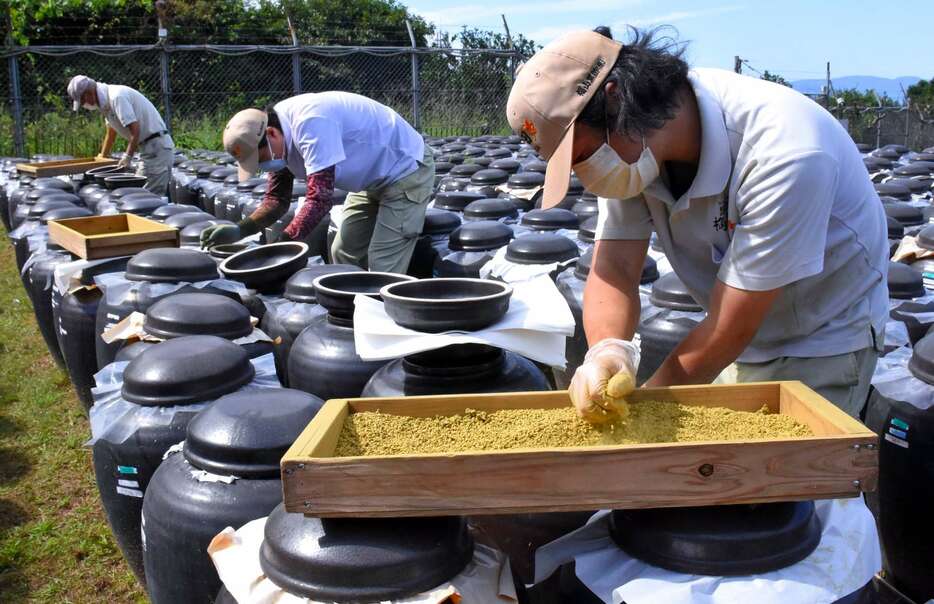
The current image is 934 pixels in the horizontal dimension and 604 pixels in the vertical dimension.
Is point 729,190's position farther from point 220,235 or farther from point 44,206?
point 44,206

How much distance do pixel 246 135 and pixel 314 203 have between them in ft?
1.59

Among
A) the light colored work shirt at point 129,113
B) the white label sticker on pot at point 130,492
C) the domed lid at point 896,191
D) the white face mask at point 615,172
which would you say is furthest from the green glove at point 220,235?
the domed lid at point 896,191

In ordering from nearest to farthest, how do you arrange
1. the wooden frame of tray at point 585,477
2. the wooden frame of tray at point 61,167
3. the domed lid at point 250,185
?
the wooden frame of tray at point 585,477, the domed lid at point 250,185, the wooden frame of tray at point 61,167

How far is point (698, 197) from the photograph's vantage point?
1930 mm

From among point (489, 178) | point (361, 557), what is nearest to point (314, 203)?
point (361, 557)

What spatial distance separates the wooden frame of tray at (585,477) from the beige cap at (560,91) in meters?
0.60

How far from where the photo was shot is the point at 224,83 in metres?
16.6

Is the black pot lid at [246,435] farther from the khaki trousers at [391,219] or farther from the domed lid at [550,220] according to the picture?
the domed lid at [550,220]

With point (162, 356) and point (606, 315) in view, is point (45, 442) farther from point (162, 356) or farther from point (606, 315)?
point (606, 315)

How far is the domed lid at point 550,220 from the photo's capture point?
5.51 meters

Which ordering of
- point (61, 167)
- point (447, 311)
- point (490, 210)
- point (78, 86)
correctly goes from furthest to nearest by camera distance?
point (61, 167) < point (78, 86) < point (490, 210) < point (447, 311)

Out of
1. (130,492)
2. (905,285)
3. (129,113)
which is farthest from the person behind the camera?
(129,113)

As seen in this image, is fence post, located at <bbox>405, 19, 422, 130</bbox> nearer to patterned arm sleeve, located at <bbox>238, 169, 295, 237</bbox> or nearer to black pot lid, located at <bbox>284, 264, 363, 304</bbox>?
patterned arm sleeve, located at <bbox>238, 169, 295, 237</bbox>

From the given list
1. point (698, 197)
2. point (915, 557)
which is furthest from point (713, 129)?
point (915, 557)
